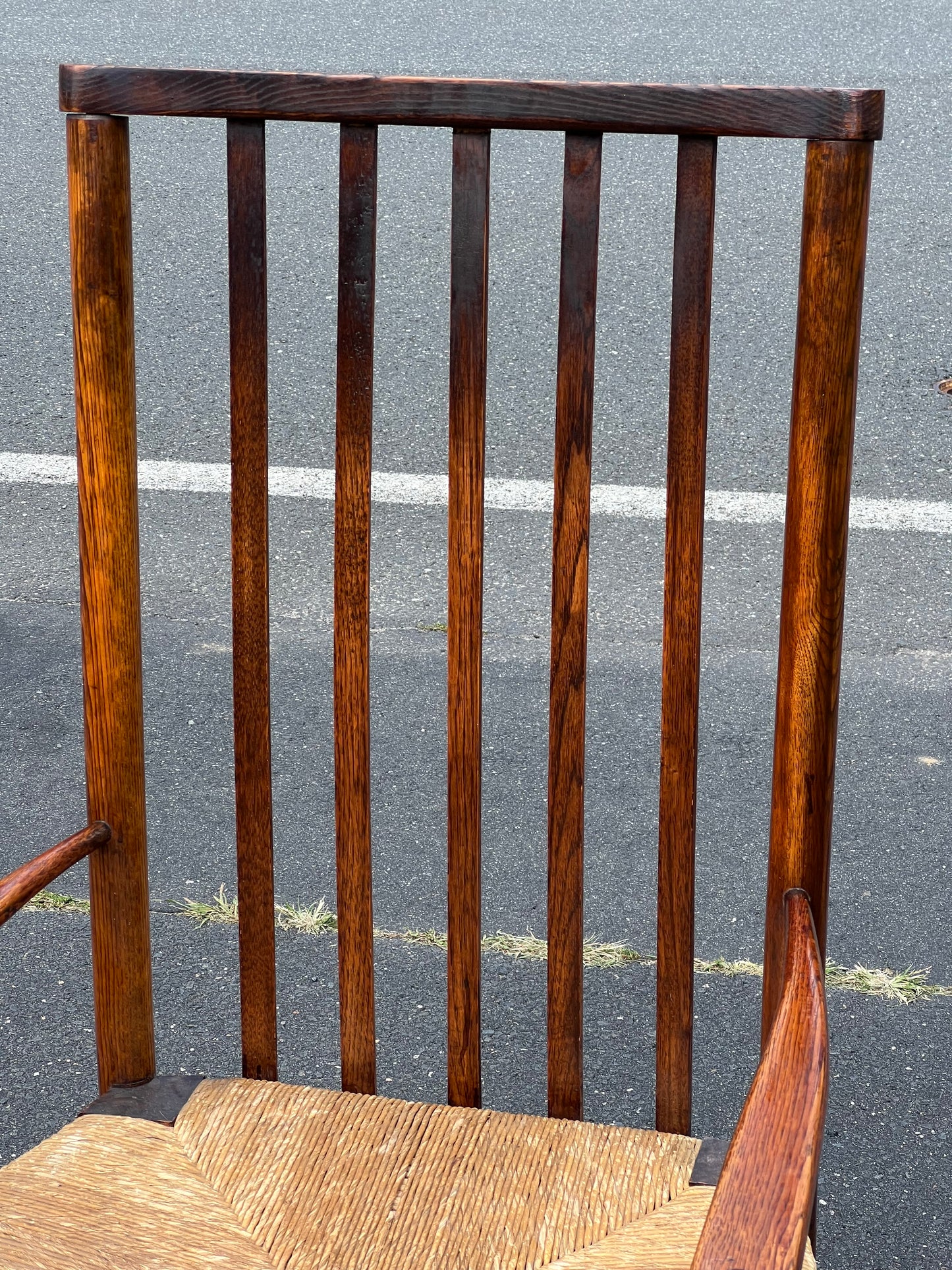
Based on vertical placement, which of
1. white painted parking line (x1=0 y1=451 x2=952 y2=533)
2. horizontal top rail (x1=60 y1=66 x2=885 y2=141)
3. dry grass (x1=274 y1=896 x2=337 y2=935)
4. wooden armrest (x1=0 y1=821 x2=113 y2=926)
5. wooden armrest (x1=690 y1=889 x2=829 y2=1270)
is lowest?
dry grass (x1=274 y1=896 x2=337 y2=935)

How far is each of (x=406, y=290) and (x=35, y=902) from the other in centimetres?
228

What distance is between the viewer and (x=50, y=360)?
3.65 m

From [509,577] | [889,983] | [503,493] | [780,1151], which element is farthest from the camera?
[503,493]

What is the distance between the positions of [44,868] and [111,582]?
0.70 feet

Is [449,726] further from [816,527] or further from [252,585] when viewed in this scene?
[816,527]

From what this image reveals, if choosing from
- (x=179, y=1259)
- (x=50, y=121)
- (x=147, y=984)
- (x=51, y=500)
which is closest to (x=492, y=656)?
(x=51, y=500)

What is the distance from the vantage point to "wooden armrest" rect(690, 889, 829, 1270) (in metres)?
0.62

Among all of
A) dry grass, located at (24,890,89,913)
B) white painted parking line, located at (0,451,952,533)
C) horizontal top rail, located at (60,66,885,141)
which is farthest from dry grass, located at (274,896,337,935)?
horizontal top rail, located at (60,66,885,141)

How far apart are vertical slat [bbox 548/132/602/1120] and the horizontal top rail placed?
0.03 metres

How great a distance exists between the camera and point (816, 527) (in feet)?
3.07

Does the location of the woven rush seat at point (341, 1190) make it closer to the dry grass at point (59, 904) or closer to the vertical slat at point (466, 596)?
the vertical slat at point (466, 596)

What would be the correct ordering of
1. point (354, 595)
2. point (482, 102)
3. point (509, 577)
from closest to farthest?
point (482, 102)
point (354, 595)
point (509, 577)

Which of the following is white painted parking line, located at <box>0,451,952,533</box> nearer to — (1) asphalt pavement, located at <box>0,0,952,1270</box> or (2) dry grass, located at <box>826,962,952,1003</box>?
(1) asphalt pavement, located at <box>0,0,952,1270</box>

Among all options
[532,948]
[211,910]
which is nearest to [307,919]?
[211,910]
